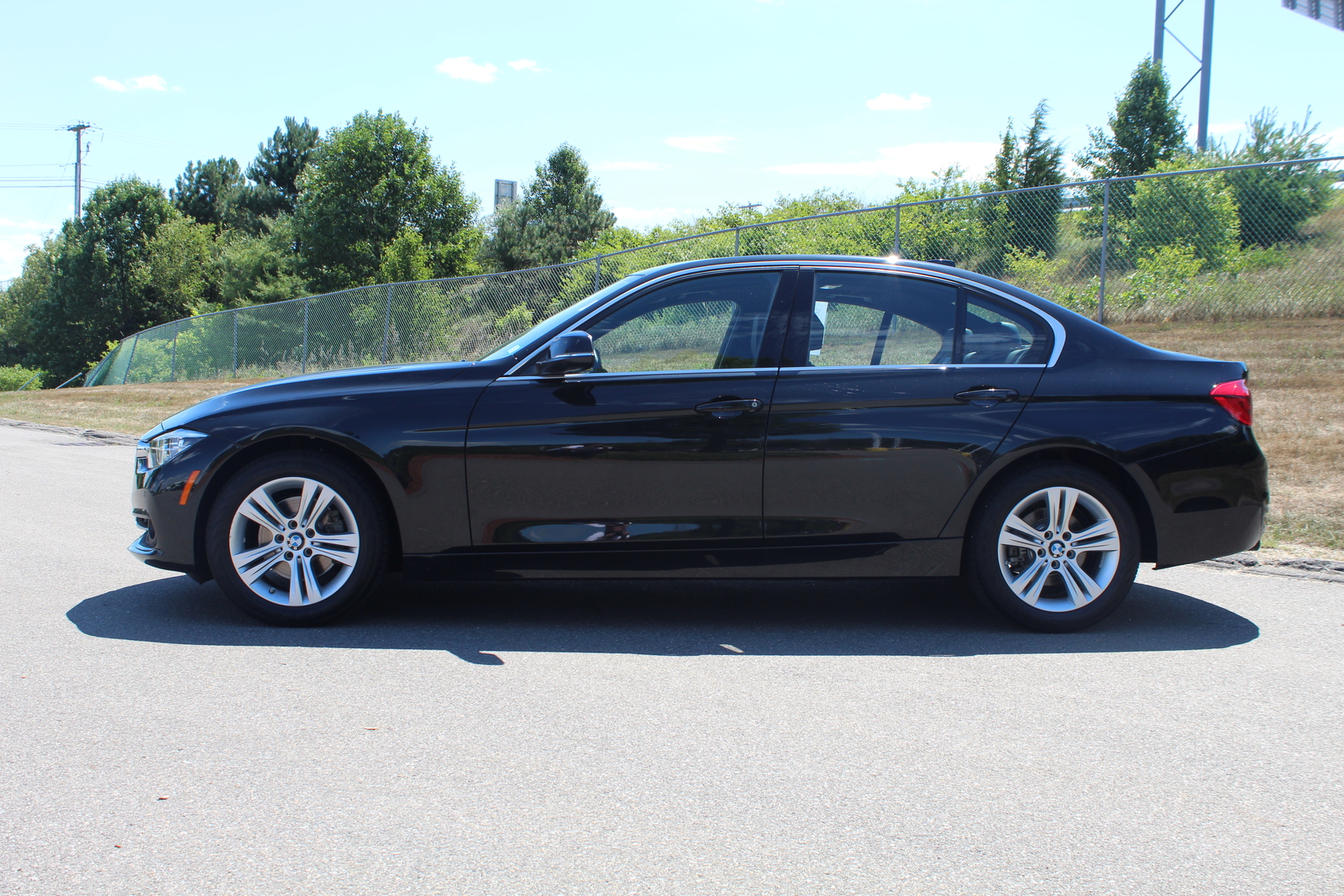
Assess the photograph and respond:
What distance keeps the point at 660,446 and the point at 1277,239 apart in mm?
9717

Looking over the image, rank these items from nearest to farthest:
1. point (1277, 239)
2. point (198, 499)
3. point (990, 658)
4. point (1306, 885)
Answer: point (1306, 885), point (990, 658), point (198, 499), point (1277, 239)

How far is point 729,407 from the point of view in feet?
15.5

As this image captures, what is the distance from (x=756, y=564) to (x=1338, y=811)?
2.35m

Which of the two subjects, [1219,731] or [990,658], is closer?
[1219,731]

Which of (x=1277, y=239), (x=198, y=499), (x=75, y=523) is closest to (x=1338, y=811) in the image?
(x=198, y=499)

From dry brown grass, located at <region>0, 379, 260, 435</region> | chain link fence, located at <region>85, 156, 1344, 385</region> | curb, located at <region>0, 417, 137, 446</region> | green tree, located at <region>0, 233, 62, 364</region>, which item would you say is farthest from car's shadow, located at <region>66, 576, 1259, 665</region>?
green tree, located at <region>0, 233, 62, 364</region>

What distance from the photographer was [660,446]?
4.69 m

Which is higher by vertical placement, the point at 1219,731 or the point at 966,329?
the point at 966,329

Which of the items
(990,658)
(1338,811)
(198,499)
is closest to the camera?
(1338,811)

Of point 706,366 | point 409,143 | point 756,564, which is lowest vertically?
point 756,564

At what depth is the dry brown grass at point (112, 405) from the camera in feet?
59.9

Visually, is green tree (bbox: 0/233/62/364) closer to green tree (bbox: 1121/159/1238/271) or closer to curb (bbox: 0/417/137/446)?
curb (bbox: 0/417/137/446)

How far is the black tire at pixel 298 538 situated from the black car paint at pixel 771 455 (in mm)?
101

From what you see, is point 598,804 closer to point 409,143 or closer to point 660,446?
point 660,446
